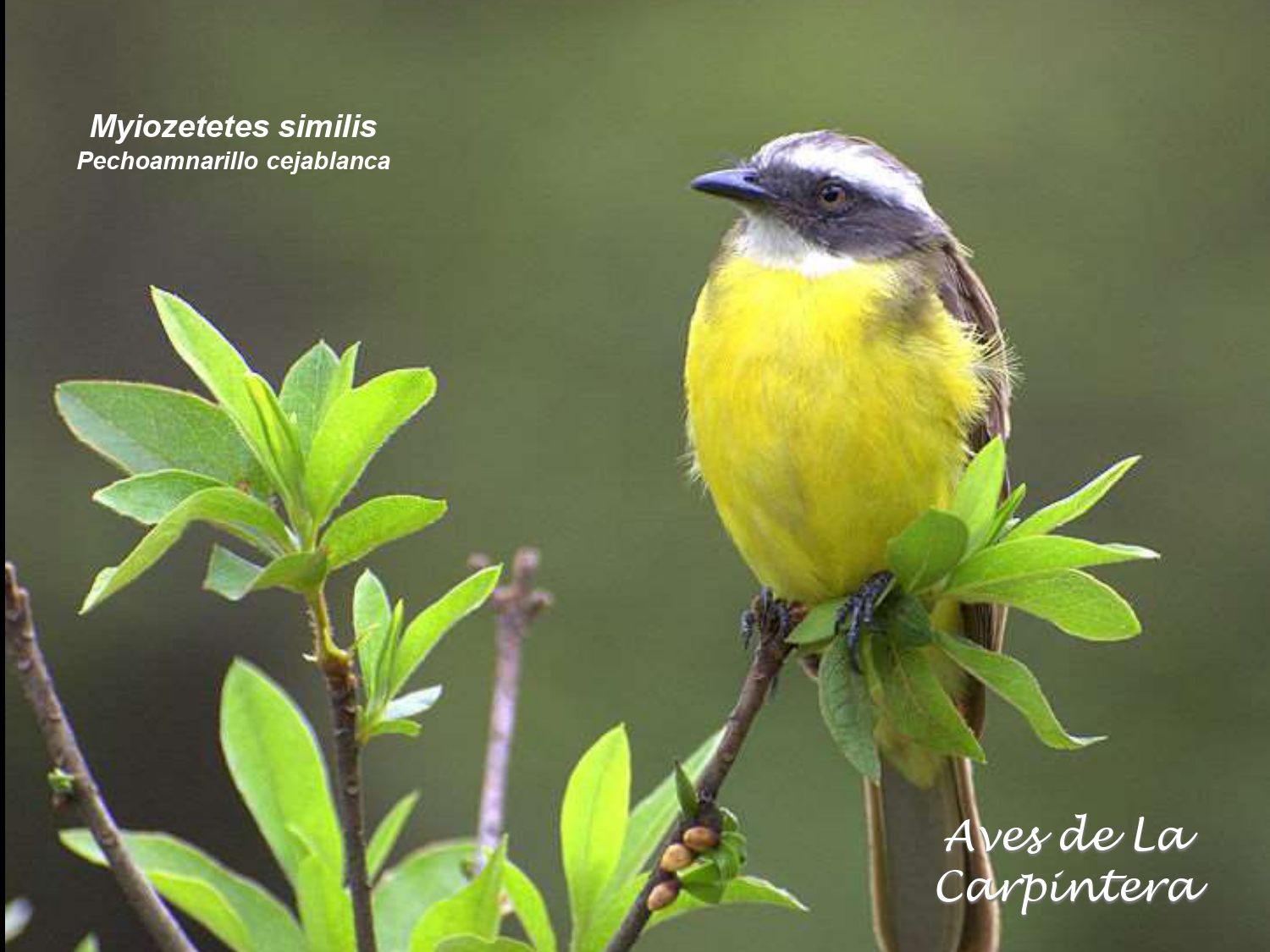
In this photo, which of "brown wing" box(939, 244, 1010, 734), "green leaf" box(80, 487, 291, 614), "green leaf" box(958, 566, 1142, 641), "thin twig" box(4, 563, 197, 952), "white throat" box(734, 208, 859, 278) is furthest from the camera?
"white throat" box(734, 208, 859, 278)

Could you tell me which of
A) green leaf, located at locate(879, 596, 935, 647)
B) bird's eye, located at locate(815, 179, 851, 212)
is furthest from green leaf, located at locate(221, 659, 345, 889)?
bird's eye, located at locate(815, 179, 851, 212)

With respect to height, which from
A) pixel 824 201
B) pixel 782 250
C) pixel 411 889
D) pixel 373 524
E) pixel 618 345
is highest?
pixel 618 345

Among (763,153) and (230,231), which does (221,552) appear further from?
(230,231)

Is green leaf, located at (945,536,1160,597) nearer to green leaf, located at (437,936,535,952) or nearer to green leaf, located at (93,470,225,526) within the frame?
green leaf, located at (437,936,535,952)

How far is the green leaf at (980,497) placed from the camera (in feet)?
7.03

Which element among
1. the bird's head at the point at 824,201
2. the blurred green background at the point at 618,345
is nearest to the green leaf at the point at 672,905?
the bird's head at the point at 824,201

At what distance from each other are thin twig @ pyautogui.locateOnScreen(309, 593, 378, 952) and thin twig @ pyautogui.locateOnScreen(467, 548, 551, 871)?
1.73 feet

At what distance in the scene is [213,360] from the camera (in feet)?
6.50

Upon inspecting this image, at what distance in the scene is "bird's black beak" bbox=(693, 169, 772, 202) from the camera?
3510 mm

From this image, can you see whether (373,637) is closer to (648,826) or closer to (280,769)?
(280,769)

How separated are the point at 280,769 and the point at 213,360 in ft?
1.88

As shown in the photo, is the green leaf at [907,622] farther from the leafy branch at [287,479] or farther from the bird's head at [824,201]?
the bird's head at [824,201]

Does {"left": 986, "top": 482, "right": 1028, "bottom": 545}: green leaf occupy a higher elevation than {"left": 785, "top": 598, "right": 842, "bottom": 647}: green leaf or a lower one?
higher

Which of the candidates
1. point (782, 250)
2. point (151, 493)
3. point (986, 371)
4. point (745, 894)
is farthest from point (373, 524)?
point (782, 250)
